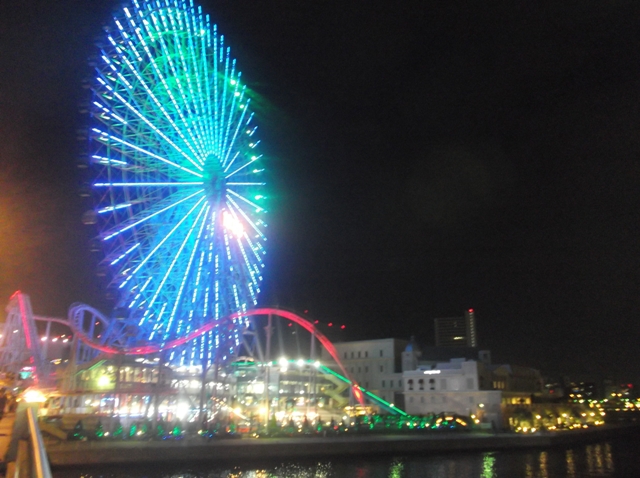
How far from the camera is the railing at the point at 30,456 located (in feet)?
17.4

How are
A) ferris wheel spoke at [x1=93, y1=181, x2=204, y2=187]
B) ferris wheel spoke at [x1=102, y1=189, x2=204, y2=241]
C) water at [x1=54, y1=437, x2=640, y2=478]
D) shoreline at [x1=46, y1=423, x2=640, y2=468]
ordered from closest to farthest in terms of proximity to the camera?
shoreline at [x1=46, y1=423, x2=640, y2=468] → water at [x1=54, y1=437, x2=640, y2=478] → ferris wheel spoke at [x1=93, y1=181, x2=204, y2=187] → ferris wheel spoke at [x1=102, y1=189, x2=204, y2=241]

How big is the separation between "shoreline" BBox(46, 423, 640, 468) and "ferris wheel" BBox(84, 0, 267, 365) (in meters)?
7.12

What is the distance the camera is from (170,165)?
28594 mm

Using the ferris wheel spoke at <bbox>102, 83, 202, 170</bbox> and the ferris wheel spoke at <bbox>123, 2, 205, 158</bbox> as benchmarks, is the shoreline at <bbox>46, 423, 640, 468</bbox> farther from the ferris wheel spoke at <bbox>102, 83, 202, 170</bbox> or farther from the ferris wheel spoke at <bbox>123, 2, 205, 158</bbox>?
the ferris wheel spoke at <bbox>123, 2, 205, 158</bbox>

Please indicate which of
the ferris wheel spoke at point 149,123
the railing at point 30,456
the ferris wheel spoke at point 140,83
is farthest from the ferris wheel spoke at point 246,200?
the railing at point 30,456

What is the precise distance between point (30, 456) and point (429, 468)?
2423 cm

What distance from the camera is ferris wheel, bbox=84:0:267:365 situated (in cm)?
2745

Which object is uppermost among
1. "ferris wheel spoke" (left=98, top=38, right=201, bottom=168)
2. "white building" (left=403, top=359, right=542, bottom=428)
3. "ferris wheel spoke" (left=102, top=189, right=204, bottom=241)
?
"ferris wheel spoke" (left=98, top=38, right=201, bottom=168)

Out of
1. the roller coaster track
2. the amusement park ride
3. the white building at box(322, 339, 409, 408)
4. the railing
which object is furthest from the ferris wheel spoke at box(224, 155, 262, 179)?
the white building at box(322, 339, 409, 408)

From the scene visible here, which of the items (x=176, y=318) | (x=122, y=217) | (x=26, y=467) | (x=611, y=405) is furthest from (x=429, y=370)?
(x=611, y=405)

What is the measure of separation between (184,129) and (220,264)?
7530 mm

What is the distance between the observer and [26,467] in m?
8.05

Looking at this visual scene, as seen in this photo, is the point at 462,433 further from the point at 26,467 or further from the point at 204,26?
the point at 26,467

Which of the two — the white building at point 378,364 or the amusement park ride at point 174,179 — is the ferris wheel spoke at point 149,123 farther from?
the white building at point 378,364
